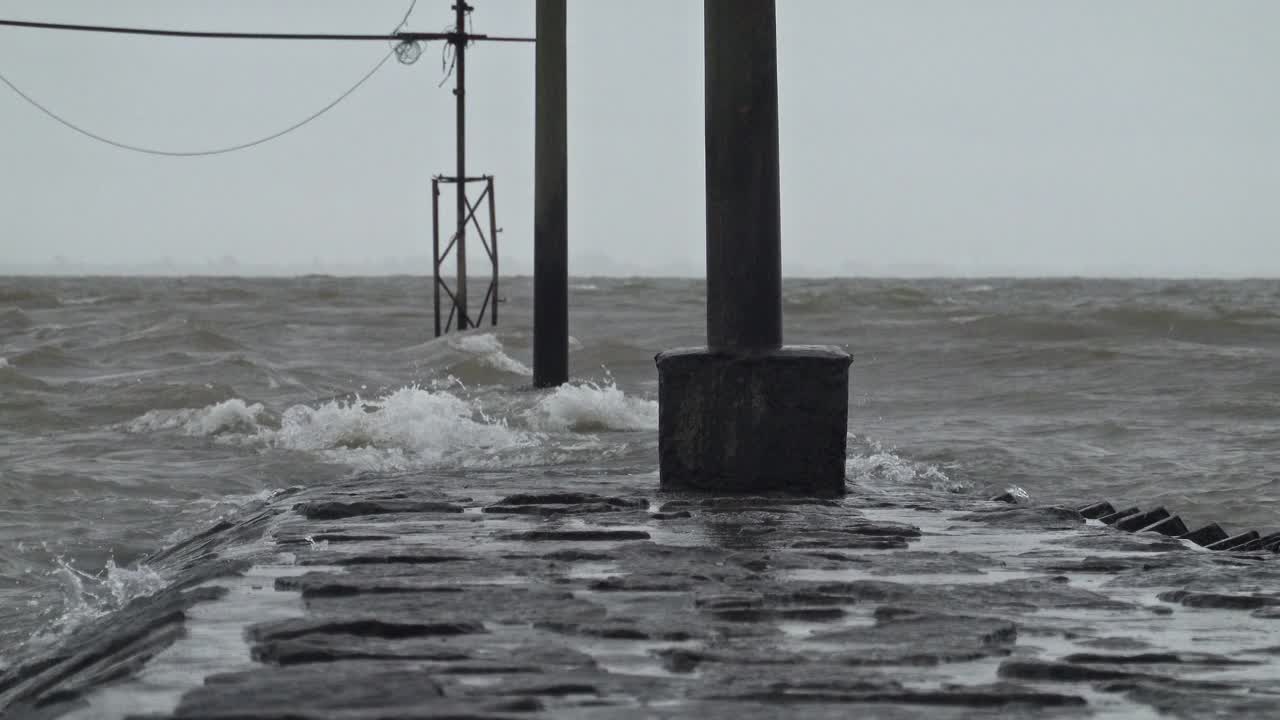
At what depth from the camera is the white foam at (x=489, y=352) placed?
2070cm

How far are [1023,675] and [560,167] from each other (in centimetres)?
975

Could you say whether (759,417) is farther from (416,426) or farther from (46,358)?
(46,358)

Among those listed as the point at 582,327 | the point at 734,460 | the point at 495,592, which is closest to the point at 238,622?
the point at 495,592

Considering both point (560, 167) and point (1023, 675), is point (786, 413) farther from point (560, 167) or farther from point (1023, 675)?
point (560, 167)

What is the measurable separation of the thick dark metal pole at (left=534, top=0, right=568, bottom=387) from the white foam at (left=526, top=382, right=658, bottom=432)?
17cm

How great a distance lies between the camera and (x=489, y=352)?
2200cm

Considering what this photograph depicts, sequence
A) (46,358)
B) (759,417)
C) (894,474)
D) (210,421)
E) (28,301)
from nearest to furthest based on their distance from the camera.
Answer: (759,417) < (894,474) < (210,421) < (46,358) < (28,301)

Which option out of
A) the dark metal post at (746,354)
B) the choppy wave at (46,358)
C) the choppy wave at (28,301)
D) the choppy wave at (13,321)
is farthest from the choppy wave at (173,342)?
the choppy wave at (28,301)

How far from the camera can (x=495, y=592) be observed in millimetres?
3824

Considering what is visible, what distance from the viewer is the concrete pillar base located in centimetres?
593

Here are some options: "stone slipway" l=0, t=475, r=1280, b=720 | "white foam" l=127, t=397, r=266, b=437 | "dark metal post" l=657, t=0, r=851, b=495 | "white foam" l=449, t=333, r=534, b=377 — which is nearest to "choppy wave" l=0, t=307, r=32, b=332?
Answer: "white foam" l=449, t=333, r=534, b=377

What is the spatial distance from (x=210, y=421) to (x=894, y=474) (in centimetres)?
727

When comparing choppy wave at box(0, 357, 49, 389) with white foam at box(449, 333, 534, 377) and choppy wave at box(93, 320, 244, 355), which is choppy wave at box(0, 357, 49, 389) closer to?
choppy wave at box(93, 320, 244, 355)

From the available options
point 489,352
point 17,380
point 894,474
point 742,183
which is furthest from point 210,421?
point 742,183
